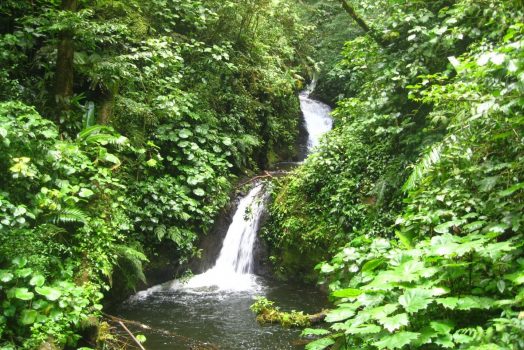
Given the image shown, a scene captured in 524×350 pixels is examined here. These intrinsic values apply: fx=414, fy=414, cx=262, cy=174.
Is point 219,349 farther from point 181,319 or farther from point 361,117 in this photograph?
point 361,117

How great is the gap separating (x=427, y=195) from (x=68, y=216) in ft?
13.4

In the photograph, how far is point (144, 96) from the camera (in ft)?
26.7

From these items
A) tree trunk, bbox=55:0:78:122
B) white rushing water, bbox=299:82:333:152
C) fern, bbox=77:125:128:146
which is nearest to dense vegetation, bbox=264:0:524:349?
fern, bbox=77:125:128:146

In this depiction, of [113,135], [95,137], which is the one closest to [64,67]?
[113,135]

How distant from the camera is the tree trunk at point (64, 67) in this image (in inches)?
252

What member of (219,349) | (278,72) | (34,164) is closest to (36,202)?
(34,164)

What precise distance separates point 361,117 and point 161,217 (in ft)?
14.0

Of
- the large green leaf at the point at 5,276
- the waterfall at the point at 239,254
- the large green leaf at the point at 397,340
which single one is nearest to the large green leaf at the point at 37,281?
the large green leaf at the point at 5,276

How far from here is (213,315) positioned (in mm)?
6895

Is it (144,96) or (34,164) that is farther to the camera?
(144,96)

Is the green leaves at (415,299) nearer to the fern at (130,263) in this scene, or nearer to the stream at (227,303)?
the stream at (227,303)

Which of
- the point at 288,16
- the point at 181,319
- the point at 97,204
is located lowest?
the point at 181,319

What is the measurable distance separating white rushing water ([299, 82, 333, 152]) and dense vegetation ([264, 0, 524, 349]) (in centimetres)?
660

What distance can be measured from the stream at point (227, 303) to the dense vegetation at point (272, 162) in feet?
1.38
